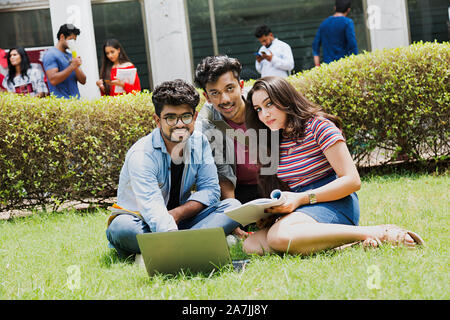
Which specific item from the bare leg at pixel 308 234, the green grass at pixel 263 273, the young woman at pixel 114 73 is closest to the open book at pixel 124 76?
the young woman at pixel 114 73

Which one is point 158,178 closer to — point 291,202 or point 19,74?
point 291,202

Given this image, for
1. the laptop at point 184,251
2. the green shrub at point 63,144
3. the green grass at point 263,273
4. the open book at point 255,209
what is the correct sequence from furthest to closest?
the green shrub at point 63,144, the open book at point 255,209, the laptop at point 184,251, the green grass at point 263,273

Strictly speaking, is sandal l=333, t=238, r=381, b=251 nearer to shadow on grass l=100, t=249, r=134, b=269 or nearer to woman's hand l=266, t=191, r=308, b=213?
woman's hand l=266, t=191, r=308, b=213

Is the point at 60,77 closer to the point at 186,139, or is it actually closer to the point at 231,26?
the point at 186,139

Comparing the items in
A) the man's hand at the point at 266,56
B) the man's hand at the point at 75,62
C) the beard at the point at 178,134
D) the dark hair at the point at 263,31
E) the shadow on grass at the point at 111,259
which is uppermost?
the dark hair at the point at 263,31

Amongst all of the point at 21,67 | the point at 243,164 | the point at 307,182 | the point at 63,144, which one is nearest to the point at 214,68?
the point at 243,164

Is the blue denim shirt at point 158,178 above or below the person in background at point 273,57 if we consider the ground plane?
below

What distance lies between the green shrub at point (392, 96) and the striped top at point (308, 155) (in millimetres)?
2632

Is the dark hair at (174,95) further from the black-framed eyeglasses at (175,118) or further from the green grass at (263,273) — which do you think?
the green grass at (263,273)

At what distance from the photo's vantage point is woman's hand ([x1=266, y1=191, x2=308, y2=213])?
3.31 metres

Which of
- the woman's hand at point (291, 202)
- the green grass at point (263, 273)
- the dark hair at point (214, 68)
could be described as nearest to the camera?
the green grass at point (263, 273)

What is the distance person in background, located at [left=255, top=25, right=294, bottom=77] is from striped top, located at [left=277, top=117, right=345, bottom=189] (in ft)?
14.6

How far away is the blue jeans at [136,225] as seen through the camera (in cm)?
353
